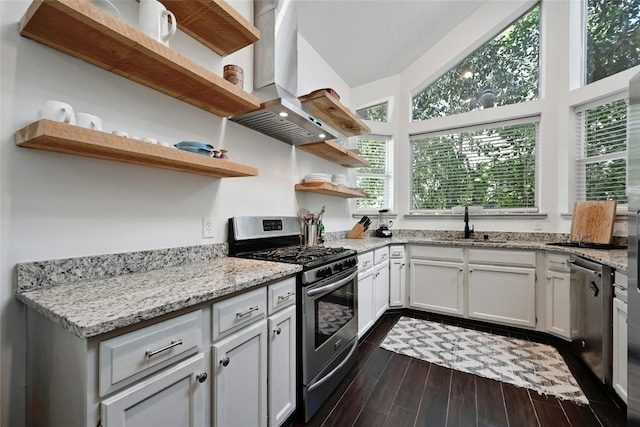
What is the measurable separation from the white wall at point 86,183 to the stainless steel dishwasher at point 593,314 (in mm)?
2591

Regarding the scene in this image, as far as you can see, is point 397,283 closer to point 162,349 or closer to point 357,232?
point 357,232

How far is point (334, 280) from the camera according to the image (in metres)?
1.81

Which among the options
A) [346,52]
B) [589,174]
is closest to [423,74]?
[346,52]

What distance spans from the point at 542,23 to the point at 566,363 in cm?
364

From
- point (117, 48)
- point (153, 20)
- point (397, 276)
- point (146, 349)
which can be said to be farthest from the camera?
point (397, 276)

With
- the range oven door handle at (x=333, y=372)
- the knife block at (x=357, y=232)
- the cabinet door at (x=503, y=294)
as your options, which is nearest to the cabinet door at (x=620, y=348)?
the cabinet door at (x=503, y=294)

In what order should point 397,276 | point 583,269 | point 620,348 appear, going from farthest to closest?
point 397,276 < point 583,269 < point 620,348

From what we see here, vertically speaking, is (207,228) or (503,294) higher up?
(207,228)

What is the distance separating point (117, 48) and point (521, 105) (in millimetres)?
3895

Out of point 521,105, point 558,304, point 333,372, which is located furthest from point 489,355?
point 521,105

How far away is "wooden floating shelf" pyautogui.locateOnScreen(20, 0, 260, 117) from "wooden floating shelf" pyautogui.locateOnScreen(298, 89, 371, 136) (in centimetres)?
88

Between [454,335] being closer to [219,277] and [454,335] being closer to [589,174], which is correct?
[589,174]

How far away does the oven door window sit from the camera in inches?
65.9

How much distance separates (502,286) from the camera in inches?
110
